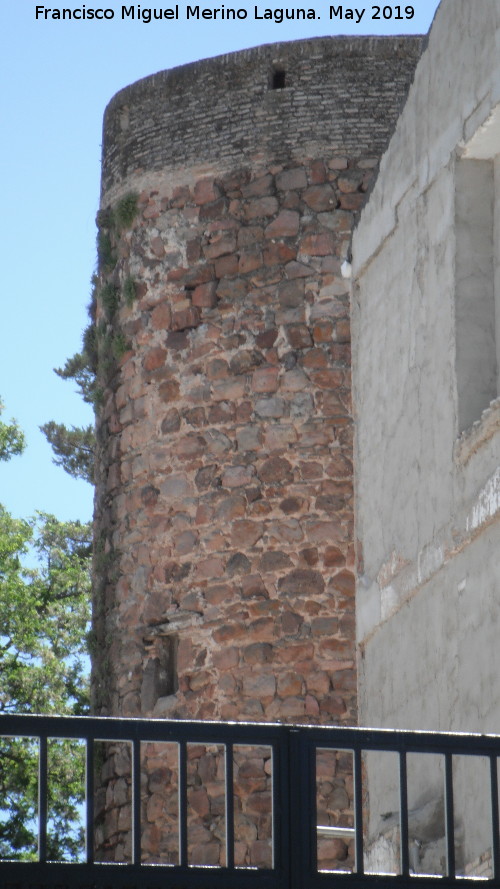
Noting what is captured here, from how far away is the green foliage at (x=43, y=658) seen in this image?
19.1 metres

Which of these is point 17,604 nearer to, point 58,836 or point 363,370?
point 58,836

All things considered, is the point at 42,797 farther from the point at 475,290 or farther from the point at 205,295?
the point at 205,295

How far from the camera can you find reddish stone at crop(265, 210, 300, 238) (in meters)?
13.2

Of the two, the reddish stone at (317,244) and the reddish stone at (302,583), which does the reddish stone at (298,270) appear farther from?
the reddish stone at (302,583)

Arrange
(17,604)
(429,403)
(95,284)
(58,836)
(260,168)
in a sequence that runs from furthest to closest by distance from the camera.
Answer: (17,604) → (58,836) → (95,284) → (260,168) → (429,403)

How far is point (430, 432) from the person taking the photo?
30.4 ft

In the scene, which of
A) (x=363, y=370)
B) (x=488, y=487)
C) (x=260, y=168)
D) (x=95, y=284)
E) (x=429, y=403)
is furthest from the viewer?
(x=95, y=284)

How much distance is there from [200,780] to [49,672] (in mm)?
8072

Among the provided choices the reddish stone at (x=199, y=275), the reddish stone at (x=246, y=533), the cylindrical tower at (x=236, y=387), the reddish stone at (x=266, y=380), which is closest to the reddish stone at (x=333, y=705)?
the cylindrical tower at (x=236, y=387)

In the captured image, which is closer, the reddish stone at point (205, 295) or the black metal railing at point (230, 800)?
the black metal railing at point (230, 800)

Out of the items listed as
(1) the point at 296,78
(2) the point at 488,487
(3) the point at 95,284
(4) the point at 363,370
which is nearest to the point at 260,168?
(1) the point at 296,78

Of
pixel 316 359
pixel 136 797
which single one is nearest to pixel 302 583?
pixel 316 359

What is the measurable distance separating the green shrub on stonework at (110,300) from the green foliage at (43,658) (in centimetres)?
564

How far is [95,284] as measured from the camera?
47.9 feet
